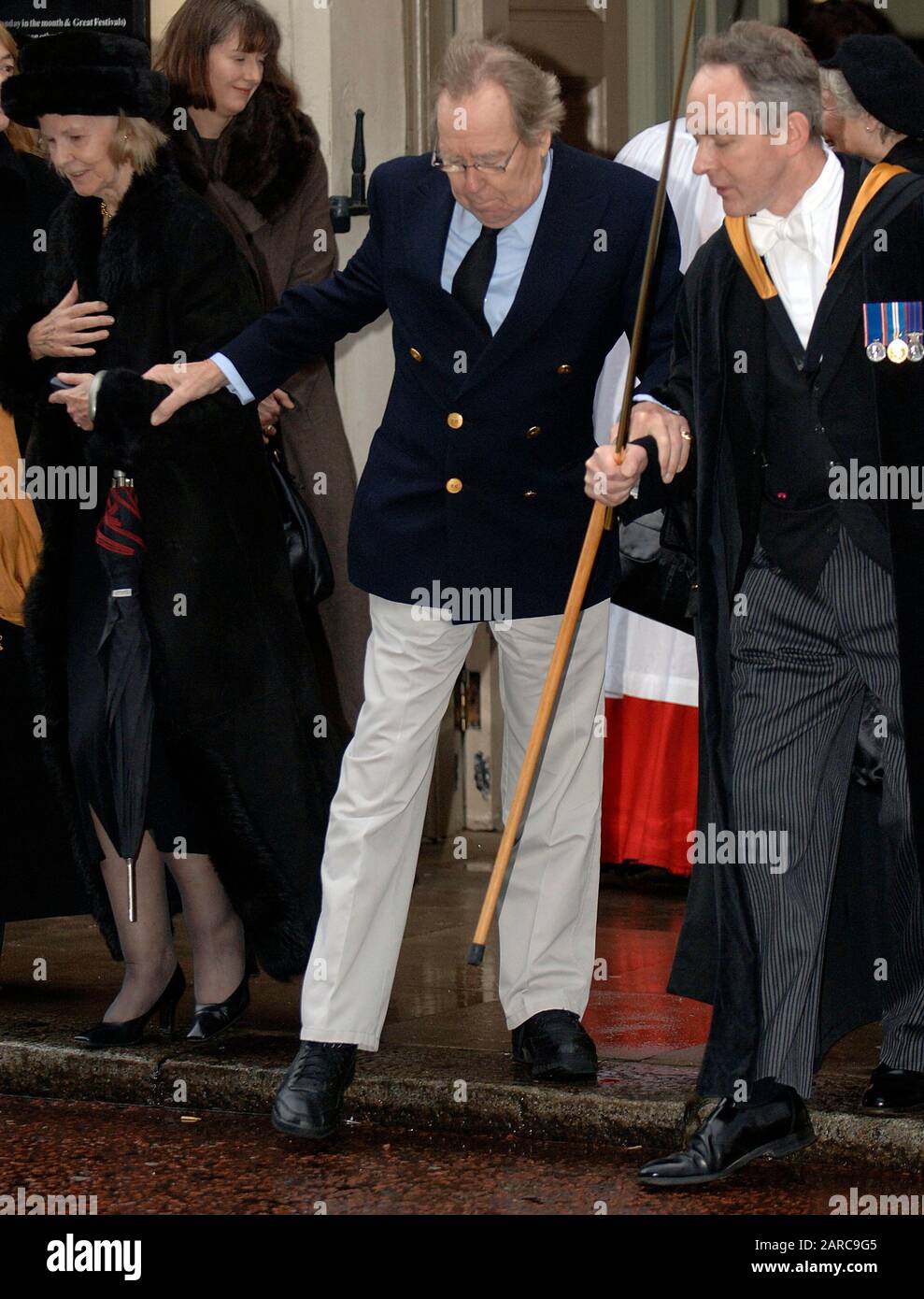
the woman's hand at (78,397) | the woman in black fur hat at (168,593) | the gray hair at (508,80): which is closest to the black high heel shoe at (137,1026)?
the woman in black fur hat at (168,593)

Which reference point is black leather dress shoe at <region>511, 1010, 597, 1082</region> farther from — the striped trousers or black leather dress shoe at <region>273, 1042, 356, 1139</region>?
the striped trousers

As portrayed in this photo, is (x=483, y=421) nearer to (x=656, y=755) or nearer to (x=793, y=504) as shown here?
(x=793, y=504)

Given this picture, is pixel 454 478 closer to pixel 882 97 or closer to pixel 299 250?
pixel 882 97

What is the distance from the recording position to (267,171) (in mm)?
6441

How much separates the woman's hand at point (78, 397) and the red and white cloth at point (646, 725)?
2214 millimetres

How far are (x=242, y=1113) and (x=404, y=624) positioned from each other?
1210 mm

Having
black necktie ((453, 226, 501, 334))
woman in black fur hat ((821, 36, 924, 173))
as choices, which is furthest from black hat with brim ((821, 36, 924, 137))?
black necktie ((453, 226, 501, 334))

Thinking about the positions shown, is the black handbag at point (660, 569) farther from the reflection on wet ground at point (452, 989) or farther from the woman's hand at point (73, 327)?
the woman's hand at point (73, 327)

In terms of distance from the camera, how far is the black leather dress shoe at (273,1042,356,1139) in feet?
15.3

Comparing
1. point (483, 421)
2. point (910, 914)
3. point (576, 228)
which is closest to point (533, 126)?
point (576, 228)

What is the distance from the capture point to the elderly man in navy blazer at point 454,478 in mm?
4668

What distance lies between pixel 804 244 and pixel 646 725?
3.16m

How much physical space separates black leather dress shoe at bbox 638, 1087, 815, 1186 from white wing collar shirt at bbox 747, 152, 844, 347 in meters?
1.45

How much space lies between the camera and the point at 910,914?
14.7 ft
